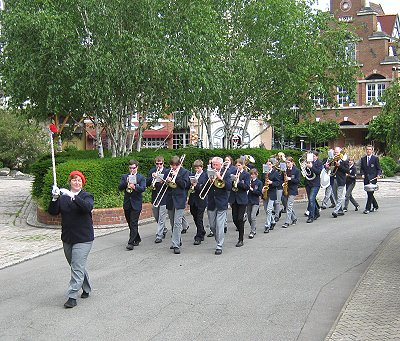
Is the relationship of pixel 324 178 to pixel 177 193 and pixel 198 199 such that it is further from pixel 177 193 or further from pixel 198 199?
pixel 177 193

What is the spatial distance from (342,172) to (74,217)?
11513mm

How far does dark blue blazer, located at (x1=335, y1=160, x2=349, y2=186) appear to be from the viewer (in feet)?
61.1

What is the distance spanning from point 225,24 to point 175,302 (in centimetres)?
1741

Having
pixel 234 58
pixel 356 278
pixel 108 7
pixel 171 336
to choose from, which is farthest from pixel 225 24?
pixel 171 336

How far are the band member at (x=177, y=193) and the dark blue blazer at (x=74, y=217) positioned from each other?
388 cm

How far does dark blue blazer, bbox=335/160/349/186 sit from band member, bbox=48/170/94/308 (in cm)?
1121

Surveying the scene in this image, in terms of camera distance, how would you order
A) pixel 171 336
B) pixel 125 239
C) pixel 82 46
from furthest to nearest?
pixel 82 46 → pixel 125 239 → pixel 171 336

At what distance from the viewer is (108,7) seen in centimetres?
1789

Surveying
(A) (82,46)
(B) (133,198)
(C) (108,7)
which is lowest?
(B) (133,198)

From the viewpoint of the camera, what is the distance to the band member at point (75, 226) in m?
8.62

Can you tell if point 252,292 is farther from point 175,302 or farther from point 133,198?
point 133,198

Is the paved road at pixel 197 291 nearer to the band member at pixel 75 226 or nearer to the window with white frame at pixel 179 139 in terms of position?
the band member at pixel 75 226

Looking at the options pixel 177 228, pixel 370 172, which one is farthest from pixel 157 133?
pixel 177 228

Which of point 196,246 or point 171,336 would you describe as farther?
point 196,246
